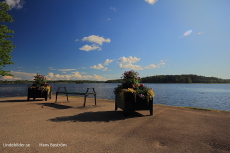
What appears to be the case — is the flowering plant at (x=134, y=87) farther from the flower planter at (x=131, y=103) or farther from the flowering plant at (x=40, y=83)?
the flowering plant at (x=40, y=83)

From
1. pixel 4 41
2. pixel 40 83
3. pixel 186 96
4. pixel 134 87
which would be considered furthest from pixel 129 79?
pixel 186 96

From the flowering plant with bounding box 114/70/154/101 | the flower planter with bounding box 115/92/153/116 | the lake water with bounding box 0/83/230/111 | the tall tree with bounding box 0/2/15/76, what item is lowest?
the lake water with bounding box 0/83/230/111

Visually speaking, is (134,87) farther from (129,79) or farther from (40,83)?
(40,83)

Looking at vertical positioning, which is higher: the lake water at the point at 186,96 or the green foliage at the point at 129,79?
the green foliage at the point at 129,79

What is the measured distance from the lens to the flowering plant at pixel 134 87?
5.83m

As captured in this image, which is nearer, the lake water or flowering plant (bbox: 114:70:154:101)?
flowering plant (bbox: 114:70:154:101)

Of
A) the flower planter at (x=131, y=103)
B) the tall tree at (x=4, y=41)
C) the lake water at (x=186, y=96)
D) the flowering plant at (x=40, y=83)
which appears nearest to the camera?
the flower planter at (x=131, y=103)

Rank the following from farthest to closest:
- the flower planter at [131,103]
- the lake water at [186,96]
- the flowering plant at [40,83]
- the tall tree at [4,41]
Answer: the lake water at [186,96] → the tall tree at [4,41] → the flowering plant at [40,83] → the flower planter at [131,103]

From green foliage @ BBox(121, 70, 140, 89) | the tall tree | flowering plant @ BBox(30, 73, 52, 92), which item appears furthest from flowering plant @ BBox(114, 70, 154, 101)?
the tall tree

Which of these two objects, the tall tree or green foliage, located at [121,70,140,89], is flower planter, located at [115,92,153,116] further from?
the tall tree

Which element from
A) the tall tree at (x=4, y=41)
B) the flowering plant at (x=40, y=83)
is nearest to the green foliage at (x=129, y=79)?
the flowering plant at (x=40, y=83)

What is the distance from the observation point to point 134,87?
6238 millimetres

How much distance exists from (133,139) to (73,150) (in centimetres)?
142

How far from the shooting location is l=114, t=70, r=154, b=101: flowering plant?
583 centimetres
